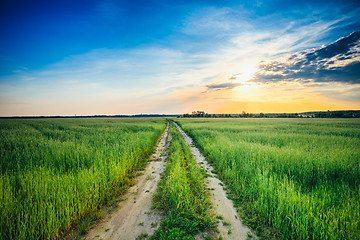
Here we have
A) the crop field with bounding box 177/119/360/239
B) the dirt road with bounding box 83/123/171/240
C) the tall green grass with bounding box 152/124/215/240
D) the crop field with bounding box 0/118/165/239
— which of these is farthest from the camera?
the dirt road with bounding box 83/123/171/240

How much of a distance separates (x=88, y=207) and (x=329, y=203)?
7.43 metres

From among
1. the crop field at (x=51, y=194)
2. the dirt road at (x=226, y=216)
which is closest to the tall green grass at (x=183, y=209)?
the dirt road at (x=226, y=216)

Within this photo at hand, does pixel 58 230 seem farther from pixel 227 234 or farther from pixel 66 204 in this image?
pixel 227 234

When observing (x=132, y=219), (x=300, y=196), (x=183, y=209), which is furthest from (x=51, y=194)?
(x=300, y=196)

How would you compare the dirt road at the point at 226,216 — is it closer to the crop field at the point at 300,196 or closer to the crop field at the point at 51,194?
the crop field at the point at 300,196

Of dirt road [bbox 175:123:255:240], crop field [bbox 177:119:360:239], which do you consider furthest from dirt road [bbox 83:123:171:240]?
crop field [bbox 177:119:360:239]

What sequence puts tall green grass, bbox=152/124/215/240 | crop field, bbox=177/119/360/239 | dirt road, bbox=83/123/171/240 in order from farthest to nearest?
dirt road, bbox=83/123/171/240 < tall green grass, bbox=152/124/215/240 < crop field, bbox=177/119/360/239

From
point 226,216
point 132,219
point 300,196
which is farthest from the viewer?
point 300,196

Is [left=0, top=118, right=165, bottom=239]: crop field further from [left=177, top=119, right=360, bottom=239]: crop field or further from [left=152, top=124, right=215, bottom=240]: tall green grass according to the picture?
[left=177, top=119, right=360, bottom=239]: crop field

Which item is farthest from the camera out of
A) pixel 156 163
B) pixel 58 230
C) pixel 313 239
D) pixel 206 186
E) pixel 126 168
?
pixel 156 163

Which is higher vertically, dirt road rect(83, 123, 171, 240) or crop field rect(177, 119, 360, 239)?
crop field rect(177, 119, 360, 239)

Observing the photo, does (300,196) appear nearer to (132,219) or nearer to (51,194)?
(132,219)

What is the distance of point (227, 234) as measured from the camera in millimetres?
3701

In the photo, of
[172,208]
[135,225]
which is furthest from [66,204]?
[172,208]
